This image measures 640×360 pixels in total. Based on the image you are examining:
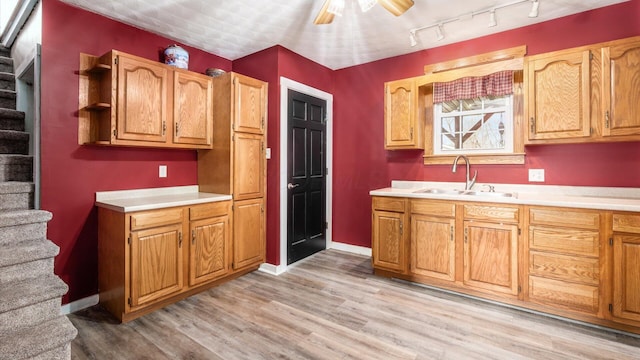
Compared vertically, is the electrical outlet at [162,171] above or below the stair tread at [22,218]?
above

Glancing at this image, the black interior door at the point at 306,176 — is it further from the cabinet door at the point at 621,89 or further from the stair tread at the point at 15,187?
the cabinet door at the point at 621,89

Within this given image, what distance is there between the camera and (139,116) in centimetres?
266

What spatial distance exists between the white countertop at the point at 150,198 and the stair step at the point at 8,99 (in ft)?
5.32

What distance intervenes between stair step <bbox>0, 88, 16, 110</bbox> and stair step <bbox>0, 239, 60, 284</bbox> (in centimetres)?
199

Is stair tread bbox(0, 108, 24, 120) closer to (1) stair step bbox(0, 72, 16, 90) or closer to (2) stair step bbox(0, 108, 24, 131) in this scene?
(2) stair step bbox(0, 108, 24, 131)

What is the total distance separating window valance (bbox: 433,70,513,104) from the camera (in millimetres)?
2955

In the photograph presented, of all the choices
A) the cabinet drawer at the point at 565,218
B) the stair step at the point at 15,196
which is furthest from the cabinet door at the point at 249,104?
the cabinet drawer at the point at 565,218

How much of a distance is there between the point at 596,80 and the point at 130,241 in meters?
3.87

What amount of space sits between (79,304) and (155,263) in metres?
0.77

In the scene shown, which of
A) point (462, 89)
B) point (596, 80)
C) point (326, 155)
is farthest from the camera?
point (326, 155)

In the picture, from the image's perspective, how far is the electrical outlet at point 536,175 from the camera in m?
2.92

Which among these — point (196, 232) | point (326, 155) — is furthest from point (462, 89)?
point (196, 232)

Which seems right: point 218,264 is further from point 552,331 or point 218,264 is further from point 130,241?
point 552,331

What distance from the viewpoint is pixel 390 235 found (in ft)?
10.4
